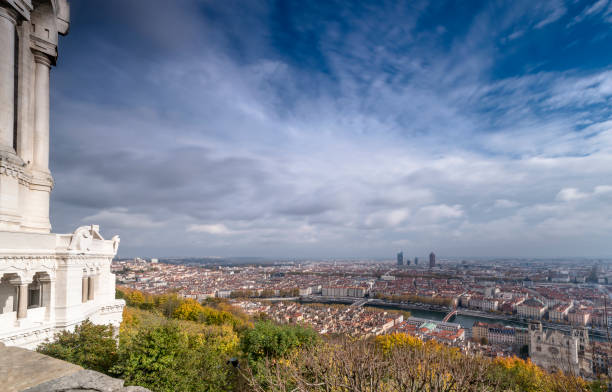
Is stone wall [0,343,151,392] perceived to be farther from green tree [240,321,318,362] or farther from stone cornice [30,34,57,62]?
stone cornice [30,34,57,62]

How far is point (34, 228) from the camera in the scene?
935 cm

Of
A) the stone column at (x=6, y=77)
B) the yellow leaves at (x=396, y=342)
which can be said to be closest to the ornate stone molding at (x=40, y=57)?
the stone column at (x=6, y=77)

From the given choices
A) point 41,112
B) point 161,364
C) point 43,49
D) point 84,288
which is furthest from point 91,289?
point 43,49

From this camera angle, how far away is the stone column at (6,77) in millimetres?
8539

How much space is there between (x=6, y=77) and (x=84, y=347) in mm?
7261

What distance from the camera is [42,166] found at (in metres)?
10.4

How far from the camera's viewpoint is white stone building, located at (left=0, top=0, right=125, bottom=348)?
23.3 feet

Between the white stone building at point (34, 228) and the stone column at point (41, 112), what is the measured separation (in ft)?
0.08

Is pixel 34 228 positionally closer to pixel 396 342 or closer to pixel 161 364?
pixel 161 364

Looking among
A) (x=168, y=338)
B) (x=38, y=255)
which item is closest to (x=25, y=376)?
(x=168, y=338)

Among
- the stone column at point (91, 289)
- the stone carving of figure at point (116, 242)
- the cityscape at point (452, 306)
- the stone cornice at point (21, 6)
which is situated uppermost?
the stone cornice at point (21, 6)

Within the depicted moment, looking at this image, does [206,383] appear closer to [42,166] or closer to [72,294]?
[72,294]

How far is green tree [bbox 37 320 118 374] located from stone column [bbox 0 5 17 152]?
487cm

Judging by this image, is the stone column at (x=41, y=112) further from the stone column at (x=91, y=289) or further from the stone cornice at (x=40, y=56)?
the stone column at (x=91, y=289)
